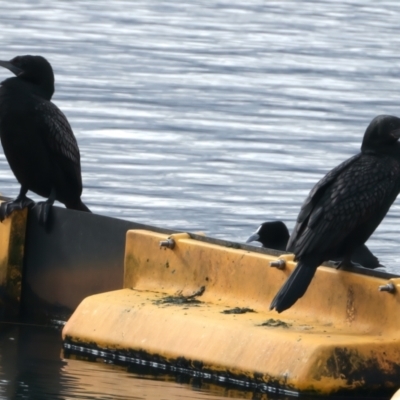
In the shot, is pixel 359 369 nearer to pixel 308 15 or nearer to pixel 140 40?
pixel 140 40

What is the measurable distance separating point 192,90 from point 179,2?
12112 mm

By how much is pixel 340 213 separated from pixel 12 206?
1.69 meters

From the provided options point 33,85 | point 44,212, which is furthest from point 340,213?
point 33,85

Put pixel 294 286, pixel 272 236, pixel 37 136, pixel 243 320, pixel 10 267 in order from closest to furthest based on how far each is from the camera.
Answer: pixel 294 286
pixel 243 320
pixel 10 267
pixel 37 136
pixel 272 236

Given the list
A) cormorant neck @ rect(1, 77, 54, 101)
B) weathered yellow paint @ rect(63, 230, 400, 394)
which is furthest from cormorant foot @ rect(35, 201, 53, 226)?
cormorant neck @ rect(1, 77, 54, 101)

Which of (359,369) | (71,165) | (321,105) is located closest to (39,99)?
(71,165)

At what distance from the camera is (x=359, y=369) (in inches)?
231

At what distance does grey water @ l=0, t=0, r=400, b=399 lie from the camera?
38.7 feet

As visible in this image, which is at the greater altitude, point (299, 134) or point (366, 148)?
point (366, 148)

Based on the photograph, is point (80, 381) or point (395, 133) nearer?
point (80, 381)

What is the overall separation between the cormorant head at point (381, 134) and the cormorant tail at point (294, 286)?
77 cm

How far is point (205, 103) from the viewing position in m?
16.8

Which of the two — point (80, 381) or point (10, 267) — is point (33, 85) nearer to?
point (10, 267)

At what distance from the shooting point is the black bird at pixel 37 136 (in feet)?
25.4
